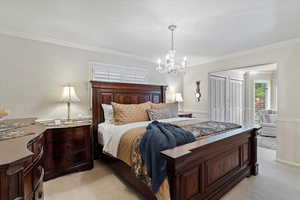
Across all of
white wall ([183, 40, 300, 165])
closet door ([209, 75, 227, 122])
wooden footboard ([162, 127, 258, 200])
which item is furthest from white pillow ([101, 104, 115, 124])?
white wall ([183, 40, 300, 165])

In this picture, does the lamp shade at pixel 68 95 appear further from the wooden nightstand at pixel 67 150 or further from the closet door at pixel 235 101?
the closet door at pixel 235 101

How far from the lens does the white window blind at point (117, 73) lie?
3613mm

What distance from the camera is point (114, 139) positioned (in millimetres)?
2482

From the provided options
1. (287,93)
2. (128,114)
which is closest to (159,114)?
(128,114)

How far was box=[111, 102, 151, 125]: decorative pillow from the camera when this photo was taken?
3.00m

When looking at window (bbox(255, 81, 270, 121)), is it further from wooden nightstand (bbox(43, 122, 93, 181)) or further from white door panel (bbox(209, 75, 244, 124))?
wooden nightstand (bbox(43, 122, 93, 181))

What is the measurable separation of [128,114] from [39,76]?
182 centimetres

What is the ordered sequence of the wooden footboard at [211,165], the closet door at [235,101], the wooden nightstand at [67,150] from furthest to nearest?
the closet door at [235,101] → the wooden nightstand at [67,150] → the wooden footboard at [211,165]

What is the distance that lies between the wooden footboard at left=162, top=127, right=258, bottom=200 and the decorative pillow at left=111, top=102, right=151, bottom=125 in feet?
5.03

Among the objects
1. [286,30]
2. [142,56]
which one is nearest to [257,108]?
[286,30]

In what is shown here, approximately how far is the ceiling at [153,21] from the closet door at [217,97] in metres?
1.53

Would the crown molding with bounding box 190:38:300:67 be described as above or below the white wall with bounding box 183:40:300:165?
above

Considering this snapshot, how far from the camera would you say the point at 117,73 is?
3943 mm

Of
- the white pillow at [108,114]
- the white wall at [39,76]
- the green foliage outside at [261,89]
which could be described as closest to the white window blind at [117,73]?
the white wall at [39,76]
